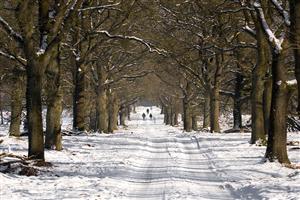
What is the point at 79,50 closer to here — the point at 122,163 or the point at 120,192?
the point at 122,163

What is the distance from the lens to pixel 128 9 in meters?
21.4

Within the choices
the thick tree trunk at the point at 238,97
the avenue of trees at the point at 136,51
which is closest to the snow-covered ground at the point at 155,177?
the avenue of trees at the point at 136,51

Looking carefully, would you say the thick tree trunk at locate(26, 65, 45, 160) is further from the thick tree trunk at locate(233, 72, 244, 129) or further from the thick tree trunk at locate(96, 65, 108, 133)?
the thick tree trunk at locate(233, 72, 244, 129)

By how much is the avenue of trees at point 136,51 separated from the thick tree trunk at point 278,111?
0.10ft

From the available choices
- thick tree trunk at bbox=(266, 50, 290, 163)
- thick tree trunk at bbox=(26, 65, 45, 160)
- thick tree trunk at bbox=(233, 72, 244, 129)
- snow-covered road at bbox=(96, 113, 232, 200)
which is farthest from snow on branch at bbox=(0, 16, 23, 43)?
thick tree trunk at bbox=(233, 72, 244, 129)

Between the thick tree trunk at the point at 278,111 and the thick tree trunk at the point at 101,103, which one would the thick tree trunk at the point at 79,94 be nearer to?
the thick tree trunk at the point at 101,103

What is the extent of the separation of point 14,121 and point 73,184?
658 inches

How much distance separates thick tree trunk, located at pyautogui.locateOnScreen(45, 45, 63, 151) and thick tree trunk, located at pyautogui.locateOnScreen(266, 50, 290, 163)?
7692 mm

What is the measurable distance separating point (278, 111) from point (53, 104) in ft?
26.6

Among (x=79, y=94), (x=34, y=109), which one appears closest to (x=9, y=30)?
(x=34, y=109)

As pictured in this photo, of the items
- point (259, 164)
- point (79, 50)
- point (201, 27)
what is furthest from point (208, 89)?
point (259, 164)

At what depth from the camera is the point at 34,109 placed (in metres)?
14.6

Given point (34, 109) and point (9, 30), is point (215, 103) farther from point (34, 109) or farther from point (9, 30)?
point (9, 30)

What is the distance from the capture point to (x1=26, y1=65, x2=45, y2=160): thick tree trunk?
14.5 m
